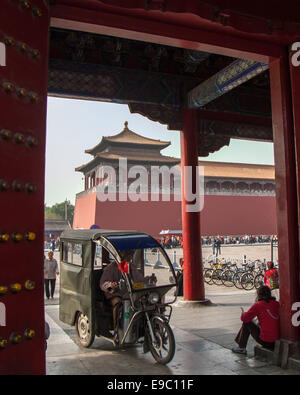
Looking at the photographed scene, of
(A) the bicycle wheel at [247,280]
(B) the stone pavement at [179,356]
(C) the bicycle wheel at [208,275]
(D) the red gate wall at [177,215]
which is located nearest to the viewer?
(B) the stone pavement at [179,356]

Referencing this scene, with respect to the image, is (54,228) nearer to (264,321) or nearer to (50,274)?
(50,274)

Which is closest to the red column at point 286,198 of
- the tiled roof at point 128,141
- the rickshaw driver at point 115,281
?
the rickshaw driver at point 115,281

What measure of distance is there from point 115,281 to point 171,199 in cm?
3003

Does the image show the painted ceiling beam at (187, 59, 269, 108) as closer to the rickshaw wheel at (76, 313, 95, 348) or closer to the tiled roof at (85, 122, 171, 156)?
the rickshaw wheel at (76, 313, 95, 348)

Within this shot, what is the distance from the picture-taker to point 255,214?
39.2 m

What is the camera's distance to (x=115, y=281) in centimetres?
534

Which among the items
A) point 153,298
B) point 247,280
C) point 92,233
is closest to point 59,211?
point 247,280

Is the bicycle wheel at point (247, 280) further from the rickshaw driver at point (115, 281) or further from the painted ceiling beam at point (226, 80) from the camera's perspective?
the rickshaw driver at point (115, 281)

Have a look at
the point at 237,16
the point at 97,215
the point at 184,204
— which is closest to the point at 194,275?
the point at 184,204

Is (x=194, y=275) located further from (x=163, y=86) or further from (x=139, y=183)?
(x=139, y=183)

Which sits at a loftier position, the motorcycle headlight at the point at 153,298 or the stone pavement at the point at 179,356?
the motorcycle headlight at the point at 153,298

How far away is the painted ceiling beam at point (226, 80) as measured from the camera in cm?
552

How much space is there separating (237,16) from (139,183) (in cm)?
3040

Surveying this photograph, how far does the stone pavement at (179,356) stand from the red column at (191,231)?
111 cm
